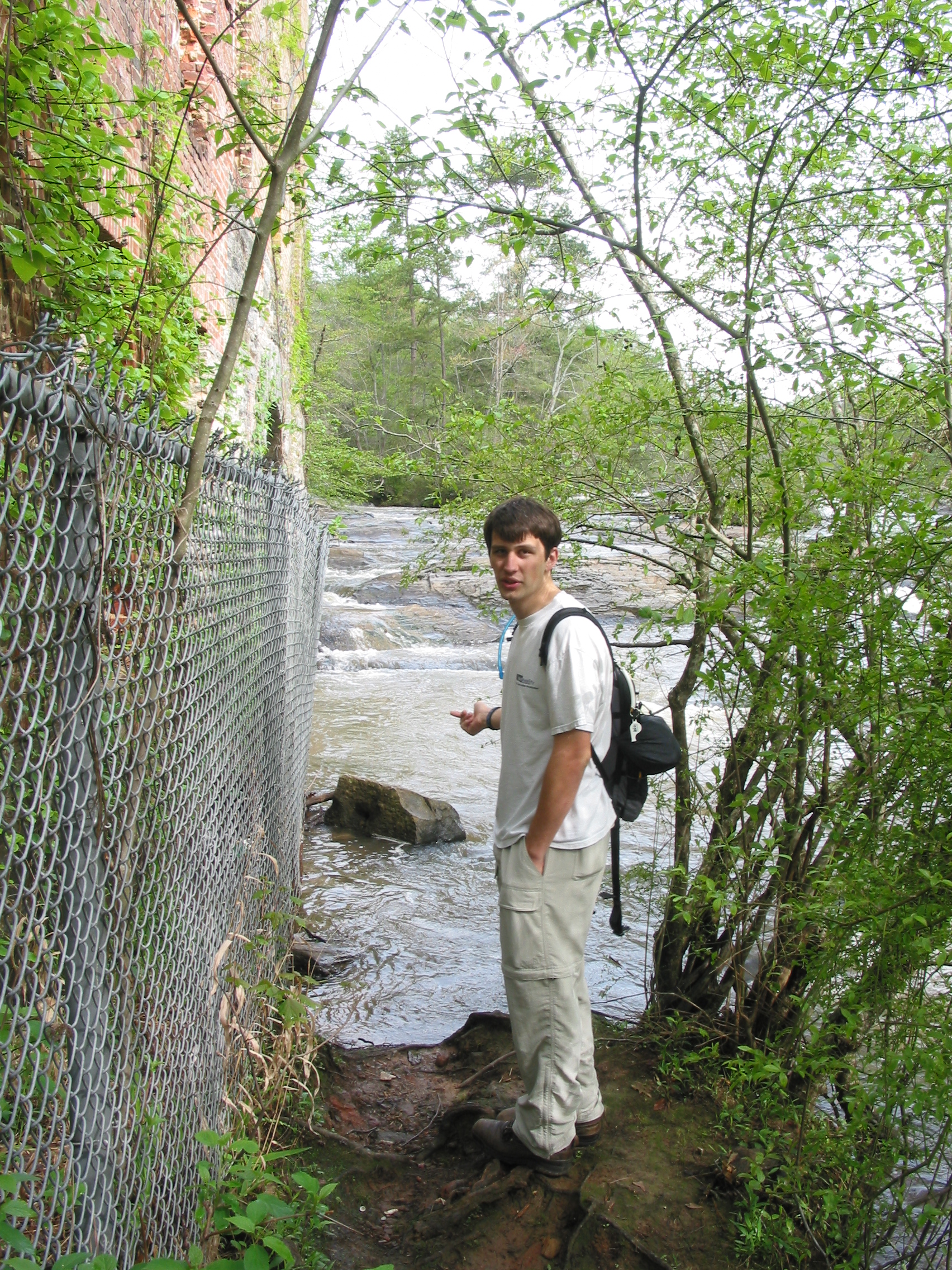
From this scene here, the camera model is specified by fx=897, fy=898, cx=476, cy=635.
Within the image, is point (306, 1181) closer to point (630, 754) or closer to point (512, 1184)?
point (512, 1184)

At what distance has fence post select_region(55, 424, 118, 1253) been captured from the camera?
1.55m

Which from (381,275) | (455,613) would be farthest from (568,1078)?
A: (381,275)

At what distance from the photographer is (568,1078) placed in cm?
287

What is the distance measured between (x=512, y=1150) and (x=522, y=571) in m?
1.91

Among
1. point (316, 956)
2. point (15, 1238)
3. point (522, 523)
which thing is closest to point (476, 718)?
point (522, 523)

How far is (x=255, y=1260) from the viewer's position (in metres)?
1.87

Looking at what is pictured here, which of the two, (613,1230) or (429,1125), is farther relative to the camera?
(429,1125)

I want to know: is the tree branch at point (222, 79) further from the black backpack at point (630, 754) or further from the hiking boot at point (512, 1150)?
the hiking boot at point (512, 1150)

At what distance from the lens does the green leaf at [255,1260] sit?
1845 mm

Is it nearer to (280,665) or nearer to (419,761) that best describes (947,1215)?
(280,665)

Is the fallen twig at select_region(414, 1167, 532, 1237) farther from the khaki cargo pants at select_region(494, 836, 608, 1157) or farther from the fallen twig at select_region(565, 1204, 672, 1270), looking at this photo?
the fallen twig at select_region(565, 1204, 672, 1270)

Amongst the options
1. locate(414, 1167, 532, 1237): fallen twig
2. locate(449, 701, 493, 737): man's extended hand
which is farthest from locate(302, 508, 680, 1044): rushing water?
locate(414, 1167, 532, 1237): fallen twig

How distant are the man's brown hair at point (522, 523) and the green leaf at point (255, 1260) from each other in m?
1.97

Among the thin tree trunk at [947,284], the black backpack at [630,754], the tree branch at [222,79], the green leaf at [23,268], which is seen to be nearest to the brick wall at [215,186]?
the tree branch at [222,79]
